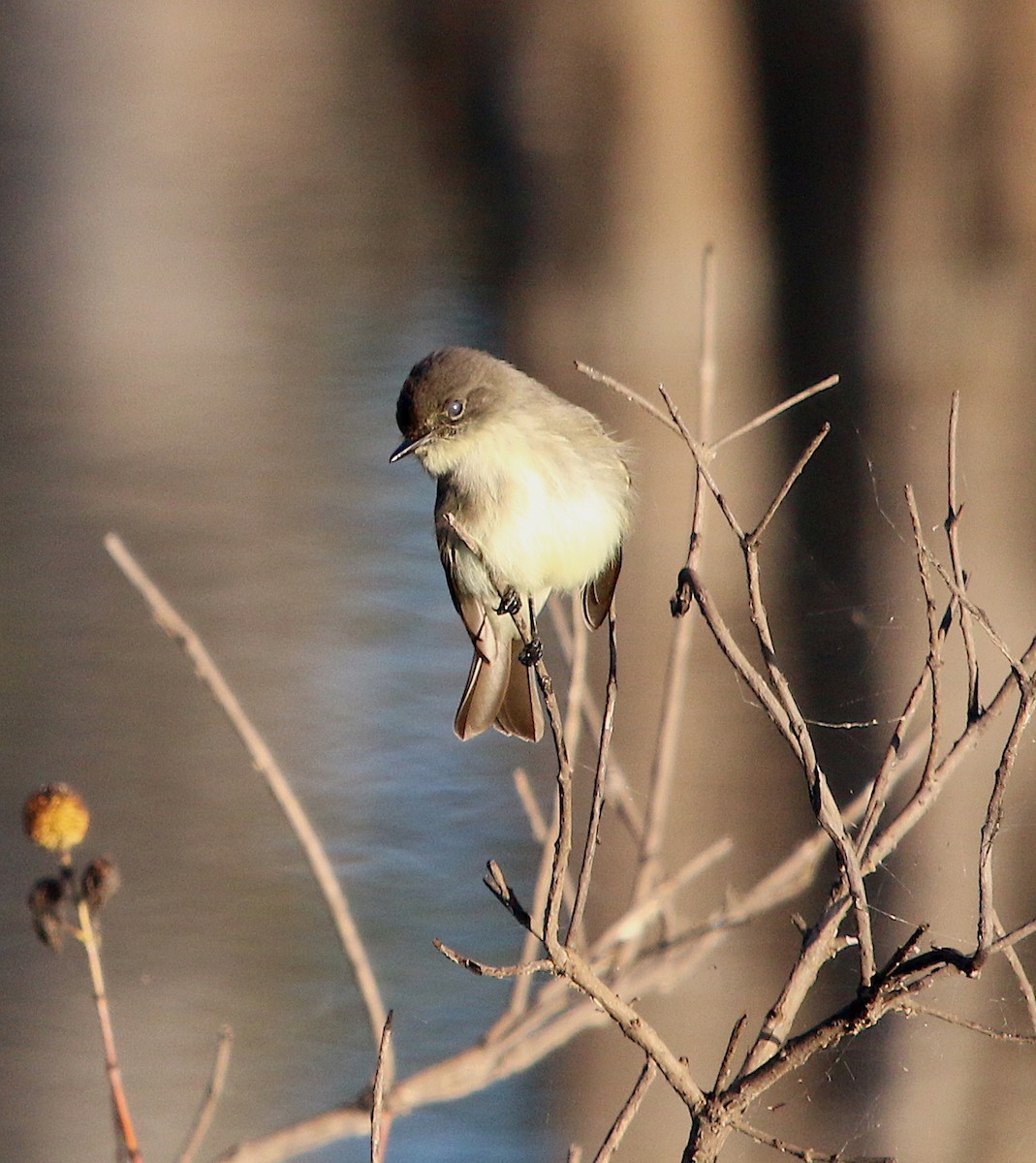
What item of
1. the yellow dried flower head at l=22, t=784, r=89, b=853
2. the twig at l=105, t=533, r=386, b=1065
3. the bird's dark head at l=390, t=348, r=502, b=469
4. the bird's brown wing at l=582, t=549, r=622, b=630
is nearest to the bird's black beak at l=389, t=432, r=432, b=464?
the bird's dark head at l=390, t=348, r=502, b=469

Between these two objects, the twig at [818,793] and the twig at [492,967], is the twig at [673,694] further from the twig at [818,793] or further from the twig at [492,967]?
the twig at [492,967]

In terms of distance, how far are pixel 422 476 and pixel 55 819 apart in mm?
5117

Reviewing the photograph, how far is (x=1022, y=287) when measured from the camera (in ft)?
24.6

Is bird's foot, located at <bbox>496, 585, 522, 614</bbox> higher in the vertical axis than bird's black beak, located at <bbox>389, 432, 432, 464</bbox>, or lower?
lower

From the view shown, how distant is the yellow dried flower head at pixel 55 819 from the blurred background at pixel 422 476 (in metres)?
1.31

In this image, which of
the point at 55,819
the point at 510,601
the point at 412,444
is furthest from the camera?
the point at 412,444

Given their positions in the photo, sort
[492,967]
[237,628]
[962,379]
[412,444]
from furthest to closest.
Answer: [962,379]
[237,628]
[412,444]
[492,967]

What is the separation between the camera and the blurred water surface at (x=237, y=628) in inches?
143

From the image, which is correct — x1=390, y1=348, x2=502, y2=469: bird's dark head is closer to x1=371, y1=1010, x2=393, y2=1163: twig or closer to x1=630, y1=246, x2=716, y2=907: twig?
x1=630, y1=246, x2=716, y2=907: twig

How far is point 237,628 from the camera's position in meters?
5.27

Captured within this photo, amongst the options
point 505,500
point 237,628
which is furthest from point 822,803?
point 237,628

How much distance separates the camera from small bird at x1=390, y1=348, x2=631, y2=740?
7.25 ft

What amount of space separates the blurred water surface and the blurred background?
0.06 ft

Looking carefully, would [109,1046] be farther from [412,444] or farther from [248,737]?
[412,444]
